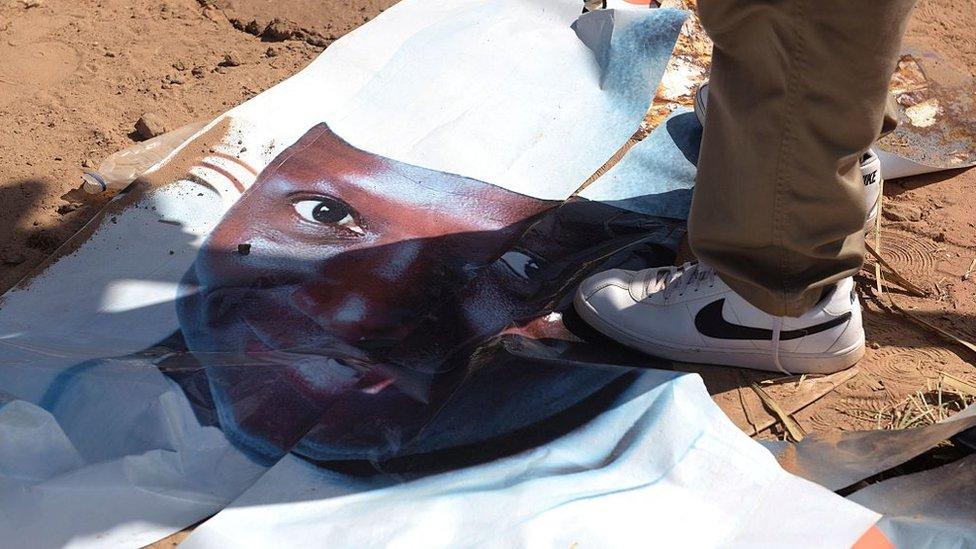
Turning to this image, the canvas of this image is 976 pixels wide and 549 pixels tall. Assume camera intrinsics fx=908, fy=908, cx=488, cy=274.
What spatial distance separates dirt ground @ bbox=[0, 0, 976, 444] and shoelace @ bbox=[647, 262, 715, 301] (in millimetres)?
168

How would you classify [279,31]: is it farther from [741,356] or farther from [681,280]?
[741,356]

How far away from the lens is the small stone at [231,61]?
256 cm

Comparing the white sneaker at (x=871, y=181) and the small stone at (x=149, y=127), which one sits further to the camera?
the small stone at (x=149, y=127)

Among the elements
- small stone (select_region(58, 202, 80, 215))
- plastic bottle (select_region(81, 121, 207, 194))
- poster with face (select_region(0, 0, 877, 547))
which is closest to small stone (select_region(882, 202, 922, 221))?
poster with face (select_region(0, 0, 877, 547))

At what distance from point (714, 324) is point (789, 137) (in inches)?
17.9

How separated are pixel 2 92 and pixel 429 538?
1.84 meters

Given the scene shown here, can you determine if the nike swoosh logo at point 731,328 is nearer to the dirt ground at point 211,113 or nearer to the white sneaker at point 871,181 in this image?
the dirt ground at point 211,113

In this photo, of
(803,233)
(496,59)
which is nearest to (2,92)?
(496,59)

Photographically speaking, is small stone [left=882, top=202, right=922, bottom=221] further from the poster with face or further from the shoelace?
the shoelace

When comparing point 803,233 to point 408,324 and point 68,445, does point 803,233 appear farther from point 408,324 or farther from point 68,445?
point 68,445

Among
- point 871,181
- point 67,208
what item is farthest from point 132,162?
point 871,181

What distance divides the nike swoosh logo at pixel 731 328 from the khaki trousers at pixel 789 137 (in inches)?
3.2

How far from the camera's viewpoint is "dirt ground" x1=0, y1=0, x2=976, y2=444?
1.75 meters

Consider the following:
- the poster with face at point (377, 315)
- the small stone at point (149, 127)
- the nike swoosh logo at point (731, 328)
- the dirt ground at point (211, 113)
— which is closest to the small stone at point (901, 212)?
the dirt ground at point (211, 113)
